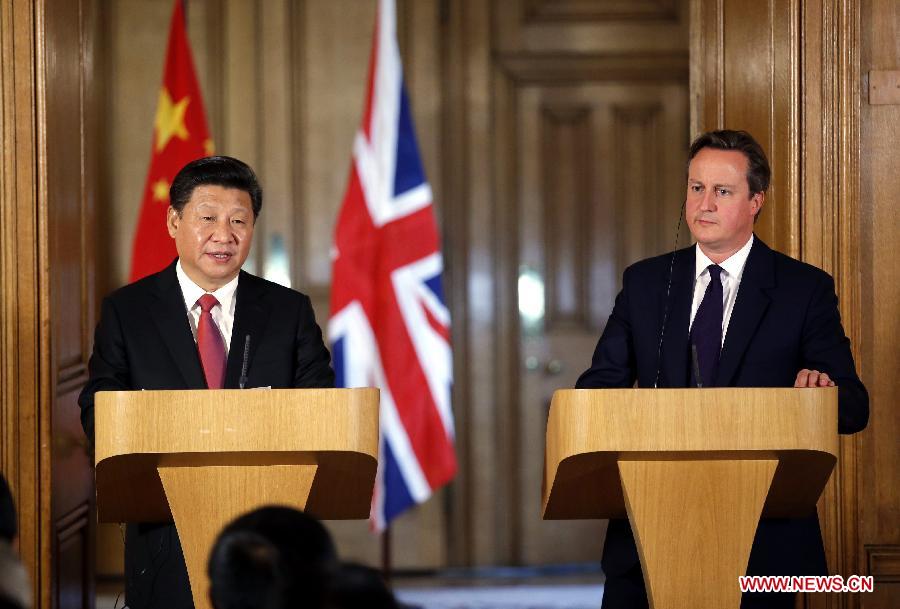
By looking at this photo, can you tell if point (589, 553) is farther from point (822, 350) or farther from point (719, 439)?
point (719, 439)

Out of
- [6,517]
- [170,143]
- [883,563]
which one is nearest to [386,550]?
[170,143]

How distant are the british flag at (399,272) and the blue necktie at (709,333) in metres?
2.30

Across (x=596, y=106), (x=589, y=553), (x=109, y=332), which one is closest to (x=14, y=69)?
(x=109, y=332)

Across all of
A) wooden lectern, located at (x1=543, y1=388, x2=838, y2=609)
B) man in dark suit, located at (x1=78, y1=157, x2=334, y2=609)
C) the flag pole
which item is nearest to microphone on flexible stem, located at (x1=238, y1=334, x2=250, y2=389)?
man in dark suit, located at (x1=78, y1=157, x2=334, y2=609)

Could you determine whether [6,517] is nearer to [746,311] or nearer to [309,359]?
[309,359]

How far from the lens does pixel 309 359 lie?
2.94 m

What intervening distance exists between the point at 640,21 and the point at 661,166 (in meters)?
0.67

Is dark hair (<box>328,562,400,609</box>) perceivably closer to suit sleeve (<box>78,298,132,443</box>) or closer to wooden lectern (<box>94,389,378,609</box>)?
wooden lectern (<box>94,389,378,609</box>)

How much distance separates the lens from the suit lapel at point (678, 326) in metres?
2.77

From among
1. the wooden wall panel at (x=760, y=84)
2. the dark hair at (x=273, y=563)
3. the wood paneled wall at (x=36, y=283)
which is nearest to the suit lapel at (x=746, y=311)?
the wooden wall panel at (x=760, y=84)

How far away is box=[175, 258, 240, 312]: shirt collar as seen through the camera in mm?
2887

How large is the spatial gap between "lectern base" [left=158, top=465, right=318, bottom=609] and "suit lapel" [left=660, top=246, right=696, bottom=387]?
0.90 meters

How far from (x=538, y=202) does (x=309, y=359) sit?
9.22 ft

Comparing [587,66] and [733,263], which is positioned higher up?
[587,66]
